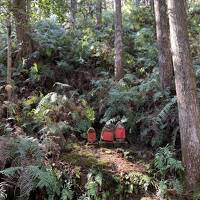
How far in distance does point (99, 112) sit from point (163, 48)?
239 centimetres

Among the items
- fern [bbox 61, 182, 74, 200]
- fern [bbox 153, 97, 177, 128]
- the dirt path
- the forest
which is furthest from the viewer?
fern [bbox 153, 97, 177, 128]

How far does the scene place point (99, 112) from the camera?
31.9ft

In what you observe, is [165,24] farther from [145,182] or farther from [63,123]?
[145,182]

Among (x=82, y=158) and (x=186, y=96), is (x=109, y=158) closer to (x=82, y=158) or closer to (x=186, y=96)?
(x=82, y=158)

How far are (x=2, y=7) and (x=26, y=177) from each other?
16.0 feet

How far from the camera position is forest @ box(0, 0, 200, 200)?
23.3 feet

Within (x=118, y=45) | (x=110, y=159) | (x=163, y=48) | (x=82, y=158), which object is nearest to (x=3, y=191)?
(x=82, y=158)

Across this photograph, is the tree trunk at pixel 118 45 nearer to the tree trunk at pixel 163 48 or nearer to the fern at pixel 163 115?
the tree trunk at pixel 163 48

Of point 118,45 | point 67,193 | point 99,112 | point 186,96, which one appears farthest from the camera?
Answer: point 118,45

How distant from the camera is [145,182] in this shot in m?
7.14

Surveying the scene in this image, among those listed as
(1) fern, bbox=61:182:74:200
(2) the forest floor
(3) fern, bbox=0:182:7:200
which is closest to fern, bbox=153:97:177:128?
(2) the forest floor

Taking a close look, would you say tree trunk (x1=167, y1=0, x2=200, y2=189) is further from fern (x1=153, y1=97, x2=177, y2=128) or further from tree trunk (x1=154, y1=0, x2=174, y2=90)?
tree trunk (x1=154, y1=0, x2=174, y2=90)

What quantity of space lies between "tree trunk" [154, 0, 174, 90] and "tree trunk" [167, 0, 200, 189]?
2.11m

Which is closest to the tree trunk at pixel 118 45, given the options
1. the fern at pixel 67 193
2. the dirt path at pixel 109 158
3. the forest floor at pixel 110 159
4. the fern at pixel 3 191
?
the forest floor at pixel 110 159
